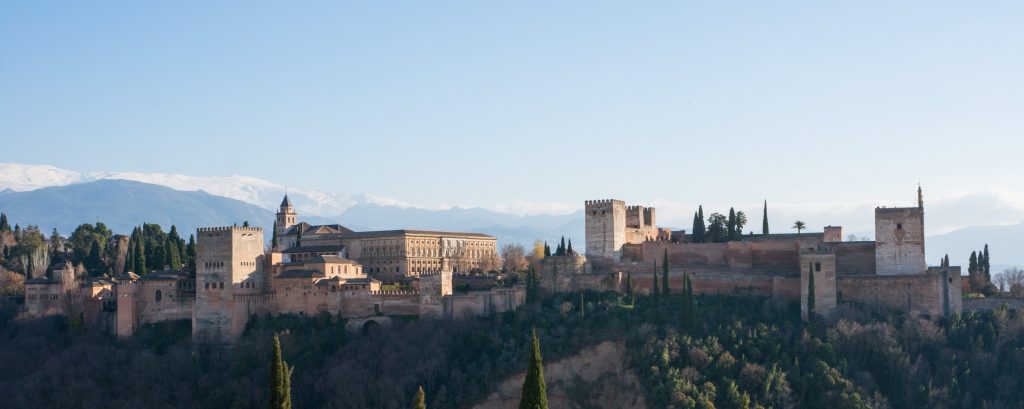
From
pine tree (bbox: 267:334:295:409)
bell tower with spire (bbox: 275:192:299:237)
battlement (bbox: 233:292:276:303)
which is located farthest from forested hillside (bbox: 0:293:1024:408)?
bell tower with spire (bbox: 275:192:299:237)

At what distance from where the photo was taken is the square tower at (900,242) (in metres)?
50.8

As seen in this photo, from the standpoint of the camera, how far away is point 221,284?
53844mm

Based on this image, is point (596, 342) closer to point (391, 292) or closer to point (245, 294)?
point (391, 292)

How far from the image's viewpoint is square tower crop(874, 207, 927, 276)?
5075 cm

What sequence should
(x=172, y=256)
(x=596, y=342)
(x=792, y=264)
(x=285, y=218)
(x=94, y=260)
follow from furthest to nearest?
(x=285, y=218) < (x=94, y=260) < (x=172, y=256) < (x=792, y=264) < (x=596, y=342)

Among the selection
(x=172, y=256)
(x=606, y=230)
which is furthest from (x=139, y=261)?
(x=606, y=230)

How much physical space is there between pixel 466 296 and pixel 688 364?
423 inches

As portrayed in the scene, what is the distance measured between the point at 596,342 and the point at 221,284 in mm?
17543

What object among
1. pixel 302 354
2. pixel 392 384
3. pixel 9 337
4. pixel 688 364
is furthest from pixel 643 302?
pixel 9 337

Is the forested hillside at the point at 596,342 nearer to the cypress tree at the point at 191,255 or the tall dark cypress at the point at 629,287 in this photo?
the tall dark cypress at the point at 629,287

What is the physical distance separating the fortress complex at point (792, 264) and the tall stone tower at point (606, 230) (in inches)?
1.9

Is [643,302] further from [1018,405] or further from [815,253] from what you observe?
[1018,405]

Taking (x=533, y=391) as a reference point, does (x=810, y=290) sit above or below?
above

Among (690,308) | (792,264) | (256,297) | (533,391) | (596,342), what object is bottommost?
(533,391)
